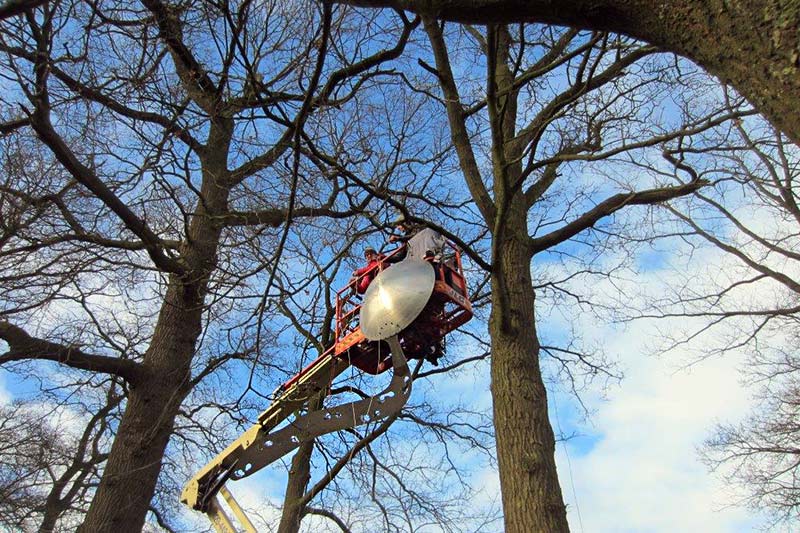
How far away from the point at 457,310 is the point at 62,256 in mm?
4145

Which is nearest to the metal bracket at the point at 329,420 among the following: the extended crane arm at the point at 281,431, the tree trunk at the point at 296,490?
the extended crane arm at the point at 281,431

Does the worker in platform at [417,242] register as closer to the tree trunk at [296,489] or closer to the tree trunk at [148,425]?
the tree trunk at [148,425]

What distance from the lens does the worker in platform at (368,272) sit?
203 inches

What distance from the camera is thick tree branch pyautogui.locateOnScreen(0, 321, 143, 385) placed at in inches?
227

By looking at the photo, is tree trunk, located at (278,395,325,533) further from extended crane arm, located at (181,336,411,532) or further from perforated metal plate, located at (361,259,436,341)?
perforated metal plate, located at (361,259,436,341)

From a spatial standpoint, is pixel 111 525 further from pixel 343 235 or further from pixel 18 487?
pixel 18 487

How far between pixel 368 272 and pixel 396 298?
0.77 metres

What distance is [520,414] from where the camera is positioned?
4.52 m

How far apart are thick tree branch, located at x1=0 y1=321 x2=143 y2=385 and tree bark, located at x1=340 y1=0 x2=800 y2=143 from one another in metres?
4.98

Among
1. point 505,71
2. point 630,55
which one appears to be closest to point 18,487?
point 505,71

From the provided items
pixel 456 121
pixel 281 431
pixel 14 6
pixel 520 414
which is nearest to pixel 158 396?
pixel 281 431

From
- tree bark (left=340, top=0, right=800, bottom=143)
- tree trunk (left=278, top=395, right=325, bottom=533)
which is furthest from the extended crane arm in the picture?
tree bark (left=340, top=0, right=800, bottom=143)

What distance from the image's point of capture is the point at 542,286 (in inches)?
282

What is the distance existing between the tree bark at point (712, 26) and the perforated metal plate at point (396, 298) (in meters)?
2.47
